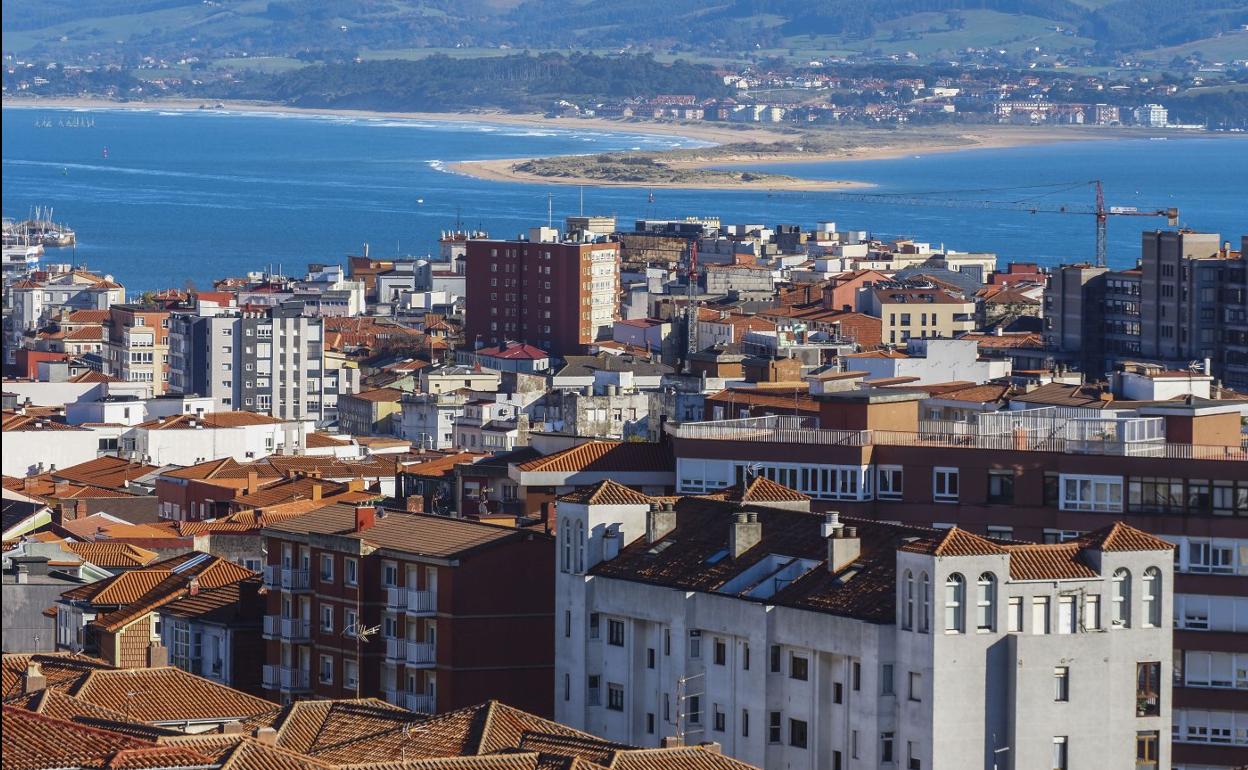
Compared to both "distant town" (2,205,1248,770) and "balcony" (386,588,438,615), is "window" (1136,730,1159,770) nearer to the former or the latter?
"distant town" (2,205,1248,770)

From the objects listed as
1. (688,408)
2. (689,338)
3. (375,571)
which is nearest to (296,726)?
(375,571)

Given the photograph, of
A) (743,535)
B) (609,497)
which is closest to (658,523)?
(609,497)

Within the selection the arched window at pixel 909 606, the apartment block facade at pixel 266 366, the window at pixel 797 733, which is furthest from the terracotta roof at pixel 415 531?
the apartment block facade at pixel 266 366

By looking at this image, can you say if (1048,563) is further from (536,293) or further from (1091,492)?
(536,293)

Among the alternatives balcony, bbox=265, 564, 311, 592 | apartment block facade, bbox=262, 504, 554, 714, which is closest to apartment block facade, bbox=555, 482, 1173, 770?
apartment block facade, bbox=262, 504, 554, 714

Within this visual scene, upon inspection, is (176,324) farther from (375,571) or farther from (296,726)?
(296,726)

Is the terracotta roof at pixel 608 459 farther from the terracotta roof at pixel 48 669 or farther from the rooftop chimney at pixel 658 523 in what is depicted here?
the terracotta roof at pixel 48 669
